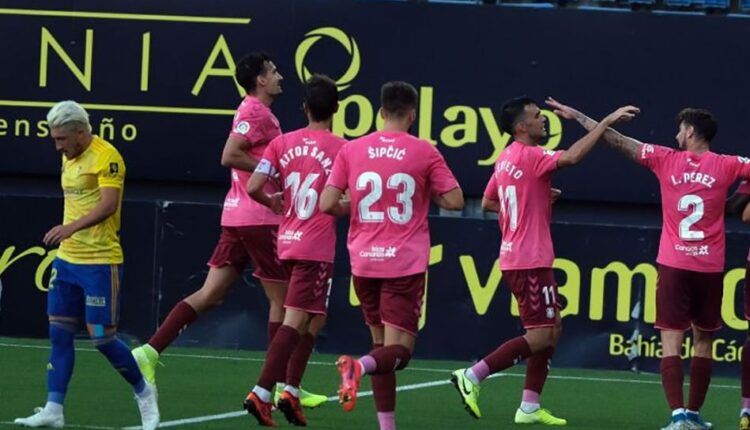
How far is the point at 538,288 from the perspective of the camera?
452 inches

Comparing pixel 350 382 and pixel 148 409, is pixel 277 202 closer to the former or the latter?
pixel 148 409

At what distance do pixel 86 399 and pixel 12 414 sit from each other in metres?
1.03

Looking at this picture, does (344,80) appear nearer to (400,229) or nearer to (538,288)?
(538,288)

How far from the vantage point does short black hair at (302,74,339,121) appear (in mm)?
10828

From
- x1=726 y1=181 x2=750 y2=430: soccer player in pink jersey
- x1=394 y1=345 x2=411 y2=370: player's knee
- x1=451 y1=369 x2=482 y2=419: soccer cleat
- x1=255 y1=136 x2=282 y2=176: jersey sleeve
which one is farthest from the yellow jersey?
x1=726 y1=181 x2=750 y2=430: soccer player in pink jersey

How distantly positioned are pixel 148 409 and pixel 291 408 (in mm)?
1024

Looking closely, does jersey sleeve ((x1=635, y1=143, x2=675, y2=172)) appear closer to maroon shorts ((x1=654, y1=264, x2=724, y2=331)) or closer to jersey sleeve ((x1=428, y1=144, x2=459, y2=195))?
maroon shorts ((x1=654, y1=264, x2=724, y2=331))

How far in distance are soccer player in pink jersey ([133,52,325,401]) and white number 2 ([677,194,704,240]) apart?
2.64 m

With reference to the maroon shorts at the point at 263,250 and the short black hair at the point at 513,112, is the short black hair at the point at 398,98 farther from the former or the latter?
the maroon shorts at the point at 263,250

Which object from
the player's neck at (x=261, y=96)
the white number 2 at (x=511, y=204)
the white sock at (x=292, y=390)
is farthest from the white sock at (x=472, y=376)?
the player's neck at (x=261, y=96)

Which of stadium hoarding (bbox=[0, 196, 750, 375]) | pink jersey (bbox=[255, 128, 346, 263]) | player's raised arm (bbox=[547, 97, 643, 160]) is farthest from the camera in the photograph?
stadium hoarding (bbox=[0, 196, 750, 375])

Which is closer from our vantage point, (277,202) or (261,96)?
(277,202)

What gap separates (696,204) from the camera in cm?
1105

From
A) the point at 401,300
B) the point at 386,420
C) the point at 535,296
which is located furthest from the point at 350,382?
the point at 535,296
